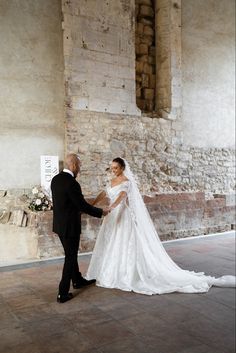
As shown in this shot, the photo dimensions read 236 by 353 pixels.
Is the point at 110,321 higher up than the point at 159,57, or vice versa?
the point at 159,57

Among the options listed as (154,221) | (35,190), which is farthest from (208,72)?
(35,190)

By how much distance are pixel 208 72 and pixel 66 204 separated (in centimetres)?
617

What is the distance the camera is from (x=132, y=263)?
4207 millimetres

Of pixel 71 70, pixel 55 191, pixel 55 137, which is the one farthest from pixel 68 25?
pixel 55 191

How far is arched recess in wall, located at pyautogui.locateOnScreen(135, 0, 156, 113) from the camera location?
7.86 m

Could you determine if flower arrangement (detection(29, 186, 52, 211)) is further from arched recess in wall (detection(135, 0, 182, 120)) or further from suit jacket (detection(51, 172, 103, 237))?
arched recess in wall (detection(135, 0, 182, 120))

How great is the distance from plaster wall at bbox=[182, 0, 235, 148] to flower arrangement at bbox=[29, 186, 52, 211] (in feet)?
12.2

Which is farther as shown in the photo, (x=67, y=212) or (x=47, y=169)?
(x=47, y=169)

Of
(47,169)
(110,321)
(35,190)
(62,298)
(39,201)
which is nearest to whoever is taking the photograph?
(110,321)

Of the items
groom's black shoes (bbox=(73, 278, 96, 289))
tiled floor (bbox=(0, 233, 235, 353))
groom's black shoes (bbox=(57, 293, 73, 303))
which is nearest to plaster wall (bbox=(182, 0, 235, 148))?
groom's black shoes (bbox=(73, 278, 96, 289))

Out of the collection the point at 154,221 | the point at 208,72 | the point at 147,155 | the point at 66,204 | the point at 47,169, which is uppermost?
the point at 208,72

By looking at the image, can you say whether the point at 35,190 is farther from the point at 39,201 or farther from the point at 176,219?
the point at 176,219

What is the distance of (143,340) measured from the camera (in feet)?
9.32

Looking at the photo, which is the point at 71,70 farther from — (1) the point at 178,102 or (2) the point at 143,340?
(2) the point at 143,340
